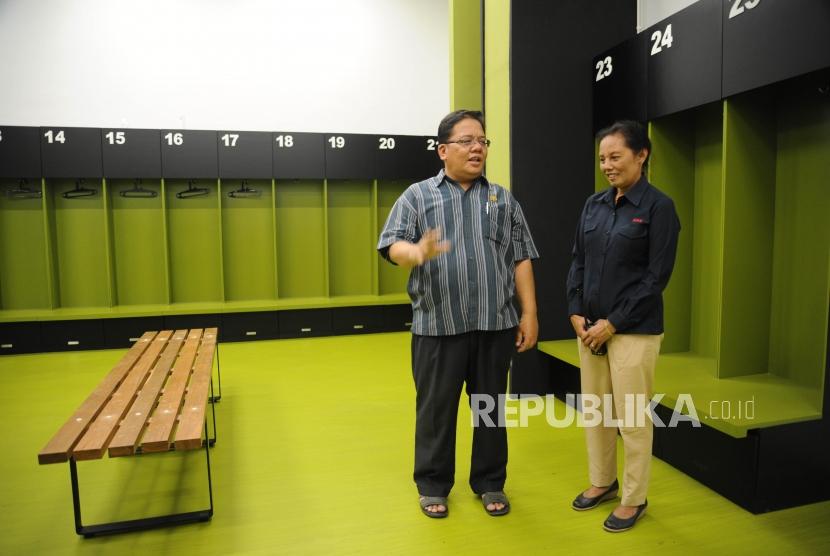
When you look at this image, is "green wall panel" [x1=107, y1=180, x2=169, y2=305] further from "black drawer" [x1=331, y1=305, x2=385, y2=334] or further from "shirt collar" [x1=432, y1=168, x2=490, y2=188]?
"shirt collar" [x1=432, y1=168, x2=490, y2=188]

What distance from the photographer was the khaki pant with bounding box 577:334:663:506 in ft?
6.85

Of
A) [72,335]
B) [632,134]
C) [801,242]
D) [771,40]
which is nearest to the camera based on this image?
[632,134]

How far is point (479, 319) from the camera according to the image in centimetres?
220

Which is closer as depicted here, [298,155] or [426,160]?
[298,155]

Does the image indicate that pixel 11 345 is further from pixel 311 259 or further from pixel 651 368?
pixel 651 368

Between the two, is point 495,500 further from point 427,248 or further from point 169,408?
point 169,408

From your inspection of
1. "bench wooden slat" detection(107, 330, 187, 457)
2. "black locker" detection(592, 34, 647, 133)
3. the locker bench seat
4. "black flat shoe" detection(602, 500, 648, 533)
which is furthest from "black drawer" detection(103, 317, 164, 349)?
"black flat shoe" detection(602, 500, 648, 533)

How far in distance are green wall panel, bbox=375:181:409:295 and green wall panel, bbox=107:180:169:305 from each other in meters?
2.31

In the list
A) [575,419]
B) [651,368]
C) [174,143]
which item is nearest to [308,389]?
[575,419]

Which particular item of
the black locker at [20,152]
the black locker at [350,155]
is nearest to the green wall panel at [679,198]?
the black locker at [350,155]

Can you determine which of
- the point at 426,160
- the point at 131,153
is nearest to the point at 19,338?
the point at 131,153

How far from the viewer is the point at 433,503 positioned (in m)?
2.34

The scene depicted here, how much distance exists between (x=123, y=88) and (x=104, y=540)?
5310 mm

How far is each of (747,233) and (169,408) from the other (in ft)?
9.16
